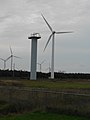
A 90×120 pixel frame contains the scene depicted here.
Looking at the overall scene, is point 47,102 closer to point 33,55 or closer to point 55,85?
point 55,85

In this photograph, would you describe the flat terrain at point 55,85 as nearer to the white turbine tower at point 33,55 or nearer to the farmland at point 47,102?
the farmland at point 47,102

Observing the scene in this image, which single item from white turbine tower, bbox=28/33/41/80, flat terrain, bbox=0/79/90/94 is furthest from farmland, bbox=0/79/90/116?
white turbine tower, bbox=28/33/41/80

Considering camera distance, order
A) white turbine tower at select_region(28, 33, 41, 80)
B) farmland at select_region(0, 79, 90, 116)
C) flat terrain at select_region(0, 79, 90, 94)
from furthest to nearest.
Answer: white turbine tower at select_region(28, 33, 41, 80) < flat terrain at select_region(0, 79, 90, 94) < farmland at select_region(0, 79, 90, 116)

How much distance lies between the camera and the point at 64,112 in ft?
65.6

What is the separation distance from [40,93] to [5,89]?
5.70 meters

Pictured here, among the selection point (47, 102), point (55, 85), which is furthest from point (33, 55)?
point (47, 102)

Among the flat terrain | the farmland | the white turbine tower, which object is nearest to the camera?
the farmland

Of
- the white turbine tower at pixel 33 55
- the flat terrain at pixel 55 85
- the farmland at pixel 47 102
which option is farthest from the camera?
the white turbine tower at pixel 33 55

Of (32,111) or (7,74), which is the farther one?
(7,74)

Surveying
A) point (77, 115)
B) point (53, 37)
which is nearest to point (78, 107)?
point (77, 115)

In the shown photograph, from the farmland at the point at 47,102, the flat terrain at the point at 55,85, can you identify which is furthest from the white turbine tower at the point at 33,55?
the farmland at the point at 47,102

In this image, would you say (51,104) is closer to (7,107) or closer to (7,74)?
(7,107)

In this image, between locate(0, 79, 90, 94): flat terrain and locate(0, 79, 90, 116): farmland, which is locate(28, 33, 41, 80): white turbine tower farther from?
locate(0, 79, 90, 116): farmland

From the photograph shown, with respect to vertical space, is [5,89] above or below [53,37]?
below
